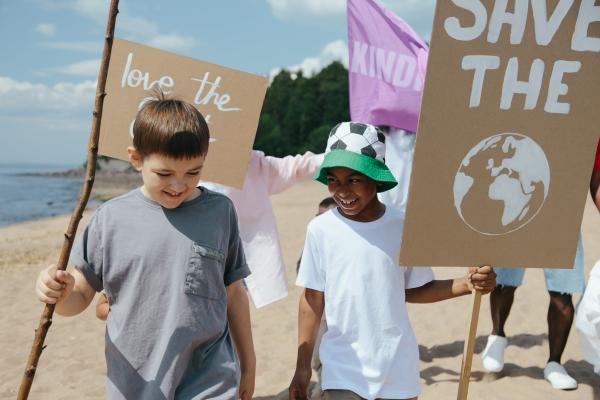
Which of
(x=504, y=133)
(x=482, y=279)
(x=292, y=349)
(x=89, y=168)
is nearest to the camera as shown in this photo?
(x=89, y=168)

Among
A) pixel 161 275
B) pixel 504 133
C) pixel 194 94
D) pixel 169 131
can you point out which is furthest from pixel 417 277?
pixel 194 94

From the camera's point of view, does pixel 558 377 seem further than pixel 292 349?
No

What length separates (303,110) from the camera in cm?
3794

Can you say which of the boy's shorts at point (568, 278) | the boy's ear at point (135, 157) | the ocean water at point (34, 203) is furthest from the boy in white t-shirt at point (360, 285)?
the ocean water at point (34, 203)

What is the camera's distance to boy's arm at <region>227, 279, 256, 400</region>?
7.93 ft

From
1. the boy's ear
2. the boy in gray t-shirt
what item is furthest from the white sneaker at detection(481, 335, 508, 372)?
the boy's ear

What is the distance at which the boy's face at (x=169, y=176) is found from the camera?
2102 millimetres

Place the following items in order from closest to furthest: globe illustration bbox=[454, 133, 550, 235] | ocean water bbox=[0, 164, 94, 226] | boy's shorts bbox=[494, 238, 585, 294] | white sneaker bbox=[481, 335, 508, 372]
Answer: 1. globe illustration bbox=[454, 133, 550, 235]
2. boy's shorts bbox=[494, 238, 585, 294]
3. white sneaker bbox=[481, 335, 508, 372]
4. ocean water bbox=[0, 164, 94, 226]

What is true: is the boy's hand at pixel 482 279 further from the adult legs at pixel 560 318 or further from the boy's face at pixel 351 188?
the adult legs at pixel 560 318

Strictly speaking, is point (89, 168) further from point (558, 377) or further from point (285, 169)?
point (558, 377)

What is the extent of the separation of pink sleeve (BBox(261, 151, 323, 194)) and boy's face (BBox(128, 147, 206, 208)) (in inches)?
70.5

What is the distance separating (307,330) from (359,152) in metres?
0.73

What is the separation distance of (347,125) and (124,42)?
5.17ft

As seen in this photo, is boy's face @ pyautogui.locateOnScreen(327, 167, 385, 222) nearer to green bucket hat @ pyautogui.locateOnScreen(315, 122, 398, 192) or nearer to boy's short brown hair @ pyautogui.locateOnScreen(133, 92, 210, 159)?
green bucket hat @ pyautogui.locateOnScreen(315, 122, 398, 192)
